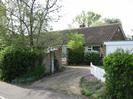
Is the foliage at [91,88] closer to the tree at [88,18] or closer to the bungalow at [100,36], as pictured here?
the bungalow at [100,36]

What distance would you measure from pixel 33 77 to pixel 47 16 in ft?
20.4

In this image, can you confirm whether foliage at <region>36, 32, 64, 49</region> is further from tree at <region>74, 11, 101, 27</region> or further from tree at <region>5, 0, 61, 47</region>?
tree at <region>74, 11, 101, 27</region>

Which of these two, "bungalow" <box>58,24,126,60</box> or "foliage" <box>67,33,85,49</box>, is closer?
"foliage" <box>67,33,85,49</box>

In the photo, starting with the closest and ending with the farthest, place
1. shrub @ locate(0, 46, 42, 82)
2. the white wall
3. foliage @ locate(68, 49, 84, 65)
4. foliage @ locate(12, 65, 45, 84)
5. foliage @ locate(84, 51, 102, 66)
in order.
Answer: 1. foliage @ locate(12, 65, 45, 84)
2. shrub @ locate(0, 46, 42, 82)
3. the white wall
4. foliage @ locate(84, 51, 102, 66)
5. foliage @ locate(68, 49, 84, 65)

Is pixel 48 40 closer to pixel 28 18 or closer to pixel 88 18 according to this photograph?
pixel 28 18

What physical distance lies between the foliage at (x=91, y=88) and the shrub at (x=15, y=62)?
5.64m

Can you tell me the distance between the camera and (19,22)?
25531 millimetres

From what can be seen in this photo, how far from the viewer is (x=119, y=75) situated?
1374 cm

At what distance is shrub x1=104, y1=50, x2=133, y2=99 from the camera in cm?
1345

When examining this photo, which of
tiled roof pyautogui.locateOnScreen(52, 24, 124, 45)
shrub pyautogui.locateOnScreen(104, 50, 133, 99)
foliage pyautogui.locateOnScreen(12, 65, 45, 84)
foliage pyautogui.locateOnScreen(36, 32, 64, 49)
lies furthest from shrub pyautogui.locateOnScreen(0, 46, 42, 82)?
tiled roof pyautogui.locateOnScreen(52, 24, 124, 45)

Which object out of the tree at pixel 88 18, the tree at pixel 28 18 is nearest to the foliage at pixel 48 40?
the tree at pixel 28 18

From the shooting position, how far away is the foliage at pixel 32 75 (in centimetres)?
2208

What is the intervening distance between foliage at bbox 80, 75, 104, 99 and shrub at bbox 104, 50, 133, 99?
4.14 feet

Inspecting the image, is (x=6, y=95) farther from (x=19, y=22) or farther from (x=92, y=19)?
(x=92, y=19)
